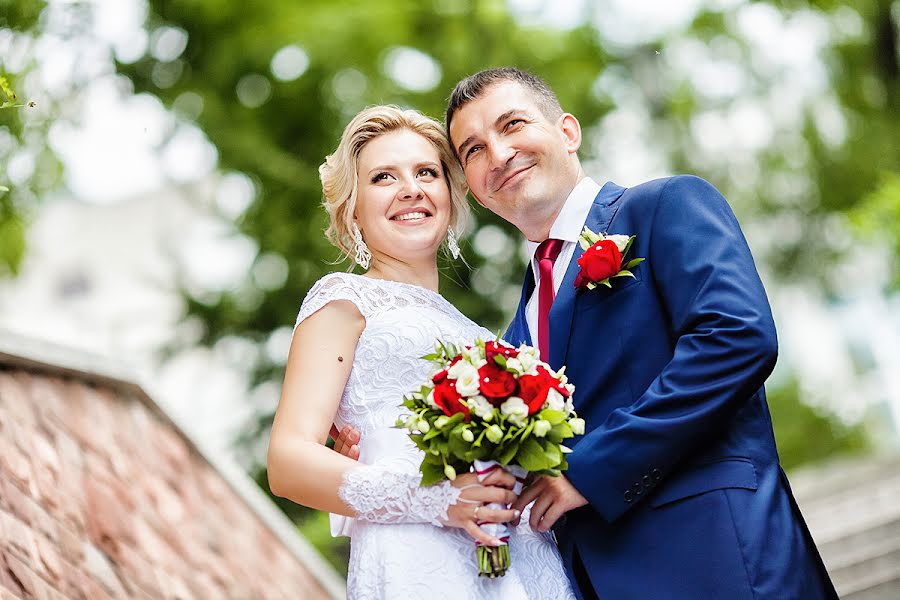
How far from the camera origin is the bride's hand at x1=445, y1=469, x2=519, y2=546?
2.94 metres

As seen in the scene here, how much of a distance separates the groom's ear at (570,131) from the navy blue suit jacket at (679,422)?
51 centimetres

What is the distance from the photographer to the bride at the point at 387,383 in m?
3.10

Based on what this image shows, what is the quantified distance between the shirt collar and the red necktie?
0.05 metres

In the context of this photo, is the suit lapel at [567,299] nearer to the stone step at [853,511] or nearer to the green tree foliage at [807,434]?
the stone step at [853,511]

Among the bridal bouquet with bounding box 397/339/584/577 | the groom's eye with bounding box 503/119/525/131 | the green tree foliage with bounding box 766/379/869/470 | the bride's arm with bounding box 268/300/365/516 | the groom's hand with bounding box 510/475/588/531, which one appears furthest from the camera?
the green tree foliage with bounding box 766/379/869/470

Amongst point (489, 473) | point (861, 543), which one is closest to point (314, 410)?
point (489, 473)

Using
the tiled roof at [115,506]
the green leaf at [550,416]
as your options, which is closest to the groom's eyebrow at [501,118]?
the green leaf at [550,416]

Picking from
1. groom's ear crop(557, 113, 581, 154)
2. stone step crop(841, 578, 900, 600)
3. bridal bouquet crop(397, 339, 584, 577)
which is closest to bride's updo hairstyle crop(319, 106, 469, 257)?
groom's ear crop(557, 113, 581, 154)

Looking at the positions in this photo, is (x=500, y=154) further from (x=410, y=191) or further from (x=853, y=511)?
(x=853, y=511)

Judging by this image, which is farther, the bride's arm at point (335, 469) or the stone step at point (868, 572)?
the stone step at point (868, 572)

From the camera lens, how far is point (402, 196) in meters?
3.77

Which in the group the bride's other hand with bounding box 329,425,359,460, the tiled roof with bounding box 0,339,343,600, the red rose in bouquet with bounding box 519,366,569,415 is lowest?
the tiled roof with bounding box 0,339,343,600

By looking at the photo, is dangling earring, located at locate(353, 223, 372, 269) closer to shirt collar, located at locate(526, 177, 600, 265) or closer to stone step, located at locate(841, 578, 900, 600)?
shirt collar, located at locate(526, 177, 600, 265)

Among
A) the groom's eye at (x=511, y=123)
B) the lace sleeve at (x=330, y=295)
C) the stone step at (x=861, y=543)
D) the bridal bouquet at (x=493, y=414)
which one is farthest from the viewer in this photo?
the stone step at (x=861, y=543)
